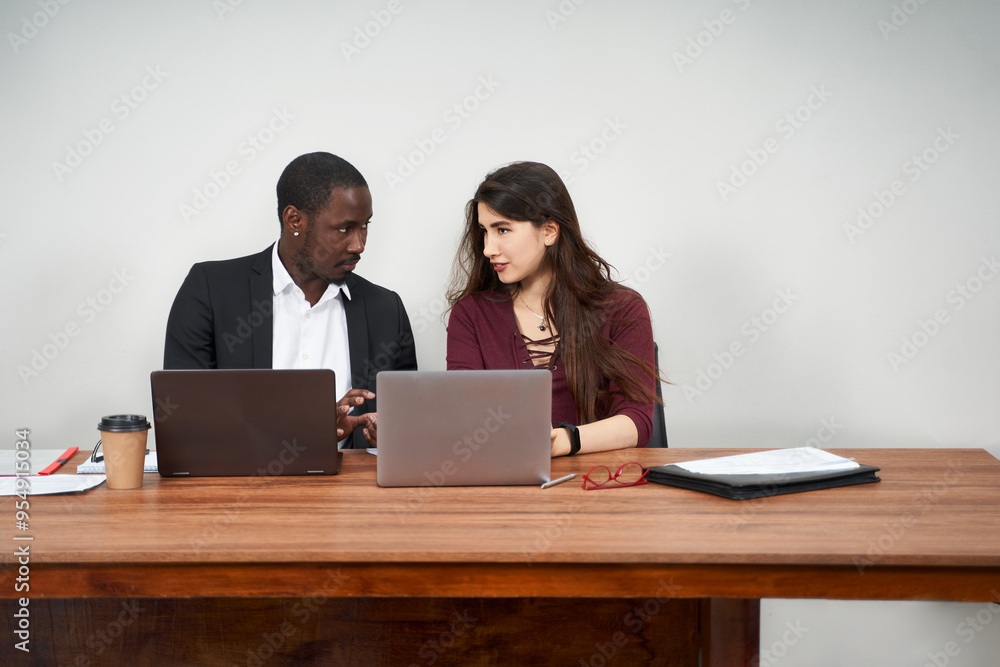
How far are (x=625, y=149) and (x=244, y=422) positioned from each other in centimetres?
168

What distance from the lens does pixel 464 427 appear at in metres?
1.38

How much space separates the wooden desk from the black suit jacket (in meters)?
0.70

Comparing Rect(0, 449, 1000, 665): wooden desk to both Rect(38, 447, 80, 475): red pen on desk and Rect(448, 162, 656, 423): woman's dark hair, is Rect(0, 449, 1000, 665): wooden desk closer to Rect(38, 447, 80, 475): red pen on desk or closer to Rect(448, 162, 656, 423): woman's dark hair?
Rect(38, 447, 80, 475): red pen on desk

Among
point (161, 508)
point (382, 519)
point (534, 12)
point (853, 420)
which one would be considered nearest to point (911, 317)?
point (853, 420)

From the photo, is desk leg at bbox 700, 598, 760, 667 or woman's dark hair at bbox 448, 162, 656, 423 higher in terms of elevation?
woman's dark hair at bbox 448, 162, 656, 423

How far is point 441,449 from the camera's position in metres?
1.40

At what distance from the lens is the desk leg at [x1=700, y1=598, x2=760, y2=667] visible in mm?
1184

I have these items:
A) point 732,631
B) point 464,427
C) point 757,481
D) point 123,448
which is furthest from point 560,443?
point 123,448

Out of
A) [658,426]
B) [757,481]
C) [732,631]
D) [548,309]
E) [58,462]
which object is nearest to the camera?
[732,631]

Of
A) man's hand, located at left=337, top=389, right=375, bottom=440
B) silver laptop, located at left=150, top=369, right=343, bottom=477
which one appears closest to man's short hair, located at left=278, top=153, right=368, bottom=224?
man's hand, located at left=337, top=389, right=375, bottom=440

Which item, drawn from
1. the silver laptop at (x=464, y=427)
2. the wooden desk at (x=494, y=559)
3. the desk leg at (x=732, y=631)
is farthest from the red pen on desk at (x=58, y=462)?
the desk leg at (x=732, y=631)

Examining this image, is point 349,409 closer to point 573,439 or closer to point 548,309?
point 573,439

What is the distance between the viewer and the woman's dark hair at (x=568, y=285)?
2006 millimetres

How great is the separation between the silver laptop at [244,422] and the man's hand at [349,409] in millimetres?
156
